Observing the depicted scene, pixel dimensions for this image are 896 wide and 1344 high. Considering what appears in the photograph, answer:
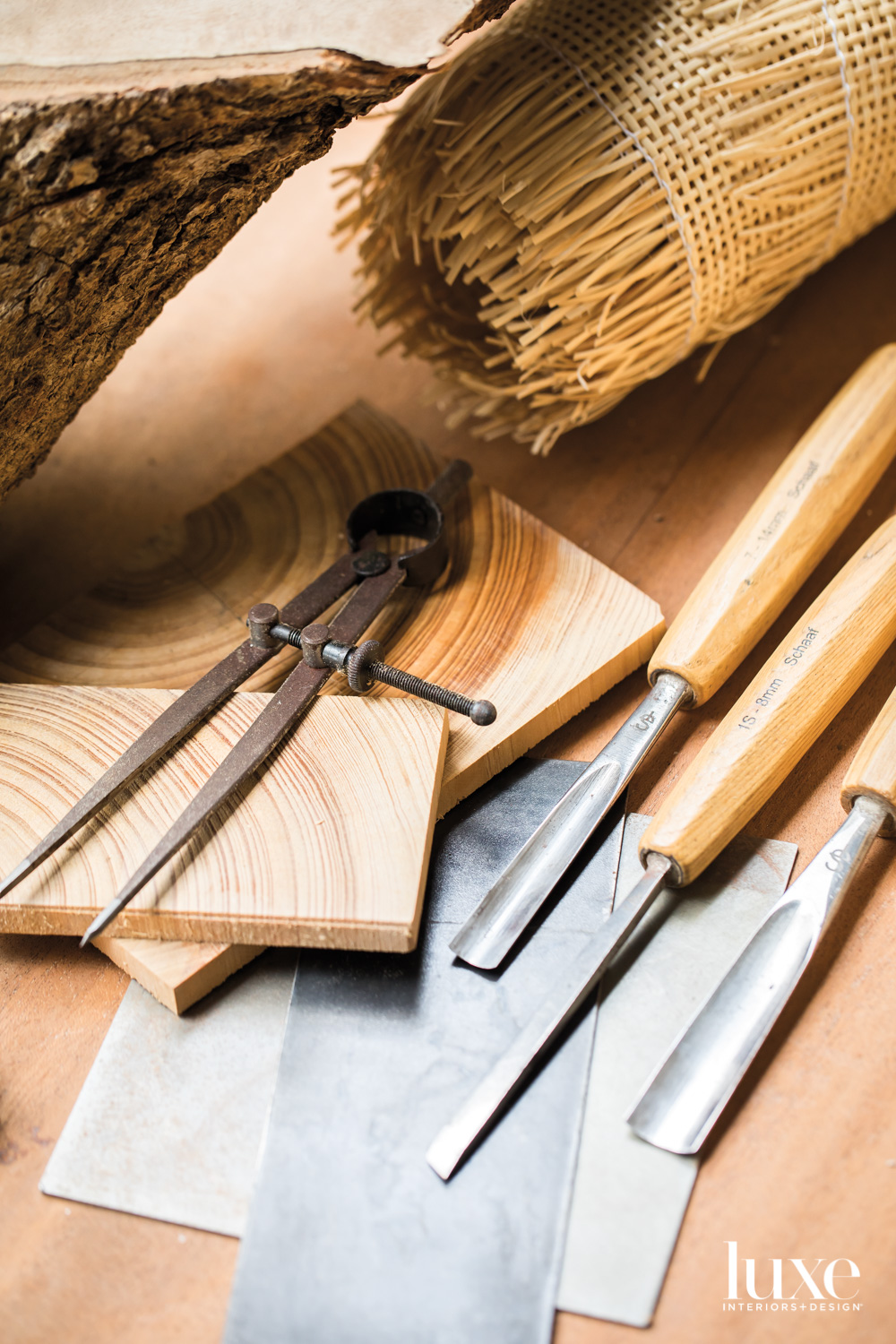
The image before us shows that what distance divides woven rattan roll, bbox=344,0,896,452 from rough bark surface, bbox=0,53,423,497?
0.17 m

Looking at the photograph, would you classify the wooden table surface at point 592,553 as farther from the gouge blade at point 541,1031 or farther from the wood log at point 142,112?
the wood log at point 142,112

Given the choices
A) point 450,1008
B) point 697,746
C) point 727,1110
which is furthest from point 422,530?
point 727,1110

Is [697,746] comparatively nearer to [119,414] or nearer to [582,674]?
[582,674]

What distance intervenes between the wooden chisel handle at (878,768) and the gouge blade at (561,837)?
0.47 ft

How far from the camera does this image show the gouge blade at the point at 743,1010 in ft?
2.12

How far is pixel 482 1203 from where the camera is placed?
→ 645 mm

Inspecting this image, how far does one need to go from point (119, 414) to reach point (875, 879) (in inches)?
39.1

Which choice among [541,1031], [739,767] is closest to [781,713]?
[739,767]

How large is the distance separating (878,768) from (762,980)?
0.18 metres

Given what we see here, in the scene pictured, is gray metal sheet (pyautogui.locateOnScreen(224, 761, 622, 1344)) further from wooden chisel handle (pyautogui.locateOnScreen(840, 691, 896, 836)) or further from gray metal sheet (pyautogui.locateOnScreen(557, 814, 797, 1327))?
wooden chisel handle (pyautogui.locateOnScreen(840, 691, 896, 836))

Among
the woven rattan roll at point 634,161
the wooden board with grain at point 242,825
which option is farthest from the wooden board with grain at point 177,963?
the woven rattan roll at point 634,161

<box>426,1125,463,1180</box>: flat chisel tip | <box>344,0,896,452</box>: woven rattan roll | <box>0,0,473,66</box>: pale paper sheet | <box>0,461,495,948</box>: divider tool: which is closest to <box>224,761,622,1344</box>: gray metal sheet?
<box>426,1125,463,1180</box>: flat chisel tip

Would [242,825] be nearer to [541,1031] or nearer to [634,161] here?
[541,1031]

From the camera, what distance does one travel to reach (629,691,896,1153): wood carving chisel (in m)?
0.65
